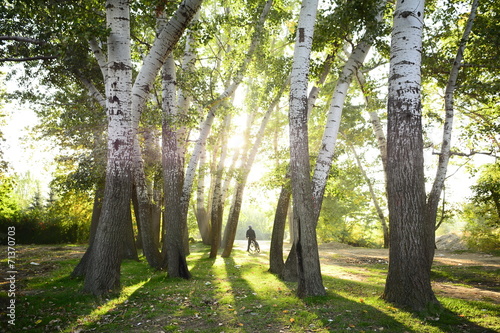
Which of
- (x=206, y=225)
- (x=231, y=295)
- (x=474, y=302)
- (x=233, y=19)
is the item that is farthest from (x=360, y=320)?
(x=206, y=225)

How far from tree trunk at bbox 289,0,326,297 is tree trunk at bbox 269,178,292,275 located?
2736mm

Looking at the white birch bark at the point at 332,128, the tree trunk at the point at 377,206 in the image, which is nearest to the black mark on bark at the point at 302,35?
the white birch bark at the point at 332,128

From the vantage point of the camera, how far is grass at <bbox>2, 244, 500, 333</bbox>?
13.9 ft

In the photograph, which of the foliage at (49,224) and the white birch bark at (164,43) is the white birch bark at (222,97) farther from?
the foliage at (49,224)

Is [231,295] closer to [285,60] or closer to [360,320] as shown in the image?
[360,320]

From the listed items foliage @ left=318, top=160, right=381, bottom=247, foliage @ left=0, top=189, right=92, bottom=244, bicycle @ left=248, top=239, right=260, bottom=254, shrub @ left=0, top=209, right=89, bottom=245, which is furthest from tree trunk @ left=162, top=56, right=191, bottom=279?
foliage @ left=318, top=160, right=381, bottom=247

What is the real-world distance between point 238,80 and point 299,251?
677 centimetres

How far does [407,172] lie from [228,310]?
4059mm

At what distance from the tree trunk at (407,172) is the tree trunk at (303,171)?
1.36 m

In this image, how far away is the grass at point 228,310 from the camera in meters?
4.22

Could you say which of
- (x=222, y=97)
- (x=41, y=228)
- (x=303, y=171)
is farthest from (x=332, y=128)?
(x=41, y=228)

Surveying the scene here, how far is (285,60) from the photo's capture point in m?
11.1

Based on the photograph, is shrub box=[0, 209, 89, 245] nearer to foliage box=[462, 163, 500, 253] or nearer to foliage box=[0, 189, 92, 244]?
foliage box=[0, 189, 92, 244]

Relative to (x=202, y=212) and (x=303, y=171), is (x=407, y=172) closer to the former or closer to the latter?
(x=303, y=171)
